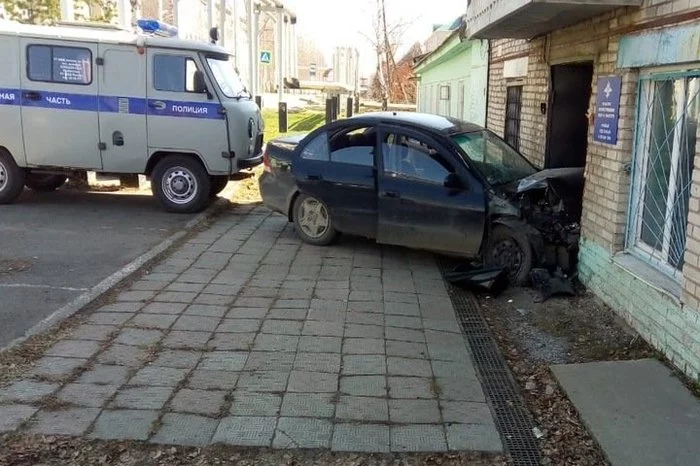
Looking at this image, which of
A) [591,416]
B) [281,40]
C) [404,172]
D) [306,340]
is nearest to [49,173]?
[404,172]

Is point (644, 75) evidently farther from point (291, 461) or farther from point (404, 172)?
point (291, 461)

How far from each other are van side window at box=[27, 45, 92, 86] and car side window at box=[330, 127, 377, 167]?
13.4ft

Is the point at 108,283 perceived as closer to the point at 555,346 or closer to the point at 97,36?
the point at 555,346

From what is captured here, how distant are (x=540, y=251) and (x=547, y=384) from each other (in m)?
2.12

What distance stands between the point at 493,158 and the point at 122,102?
531 cm

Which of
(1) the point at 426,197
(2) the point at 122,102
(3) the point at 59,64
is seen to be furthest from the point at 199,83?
(1) the point at 426,197

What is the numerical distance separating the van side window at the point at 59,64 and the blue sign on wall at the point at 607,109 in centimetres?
685

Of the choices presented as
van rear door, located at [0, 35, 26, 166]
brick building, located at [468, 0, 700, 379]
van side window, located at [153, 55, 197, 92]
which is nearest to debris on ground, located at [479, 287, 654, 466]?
brick building, located at [468, 0, 700, 379]

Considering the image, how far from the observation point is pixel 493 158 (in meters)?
7.07

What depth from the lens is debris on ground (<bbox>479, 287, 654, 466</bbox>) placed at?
3.56 m

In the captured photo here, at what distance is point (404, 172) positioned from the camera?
22.3 feet

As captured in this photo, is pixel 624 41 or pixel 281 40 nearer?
pixel 624 41

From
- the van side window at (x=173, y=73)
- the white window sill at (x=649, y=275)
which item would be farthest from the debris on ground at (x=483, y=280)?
the van side window at (x=173, y=73)

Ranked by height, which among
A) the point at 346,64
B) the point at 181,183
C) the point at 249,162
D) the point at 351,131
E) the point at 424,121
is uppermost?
the point at 346,64
